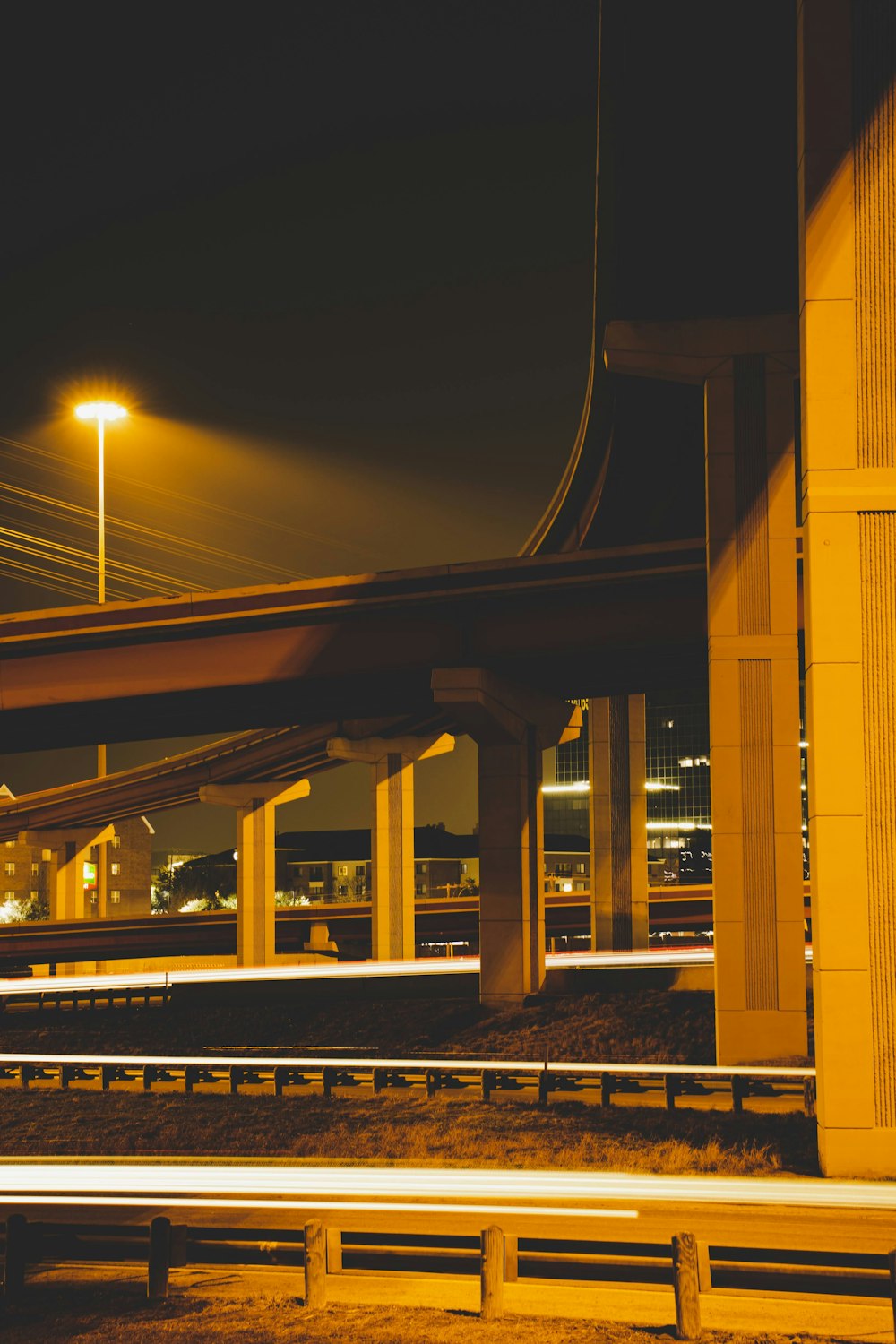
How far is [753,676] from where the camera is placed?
29.0 metres

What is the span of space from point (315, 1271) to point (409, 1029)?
25.0 m

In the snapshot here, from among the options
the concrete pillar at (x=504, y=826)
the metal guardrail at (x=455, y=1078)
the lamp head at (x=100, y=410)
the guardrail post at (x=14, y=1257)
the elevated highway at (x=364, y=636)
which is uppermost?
the lamp head at (x=100, y=410)

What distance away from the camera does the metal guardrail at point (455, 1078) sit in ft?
79.5

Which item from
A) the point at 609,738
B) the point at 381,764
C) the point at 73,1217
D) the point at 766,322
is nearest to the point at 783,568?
the point at 766,322

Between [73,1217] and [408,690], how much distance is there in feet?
102

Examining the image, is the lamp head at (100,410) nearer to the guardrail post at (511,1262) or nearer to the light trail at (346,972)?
the light trail at (346,972)

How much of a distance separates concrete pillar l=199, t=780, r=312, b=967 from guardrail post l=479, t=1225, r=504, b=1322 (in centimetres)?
6545

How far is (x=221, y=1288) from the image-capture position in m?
13.6

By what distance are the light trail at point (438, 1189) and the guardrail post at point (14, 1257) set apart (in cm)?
119

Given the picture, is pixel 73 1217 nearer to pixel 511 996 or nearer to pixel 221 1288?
pixel 221 1288

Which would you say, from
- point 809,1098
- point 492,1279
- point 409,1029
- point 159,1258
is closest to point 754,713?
point 809,1098

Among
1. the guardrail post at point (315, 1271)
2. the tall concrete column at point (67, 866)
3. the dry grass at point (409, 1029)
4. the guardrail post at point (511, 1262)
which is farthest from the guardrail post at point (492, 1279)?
the tall concrete column at point (67, 866)

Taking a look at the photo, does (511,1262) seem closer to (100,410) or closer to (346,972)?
(346,972)

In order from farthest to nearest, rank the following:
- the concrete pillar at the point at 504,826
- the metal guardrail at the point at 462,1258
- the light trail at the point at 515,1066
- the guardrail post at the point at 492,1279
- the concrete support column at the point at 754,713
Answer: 1. the concrete pillar at the point at 504,826
2. the concrete support column at the point at 754,713
3. the light trail at the point at 515,1066
4. the guardrail post at the point at 492,1279
5. the metal guardrail at the point at 462,1258
